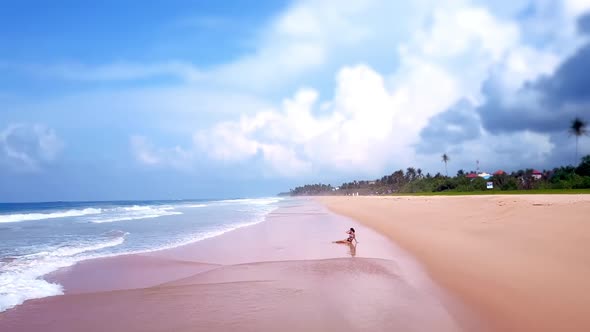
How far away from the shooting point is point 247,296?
7668 millimetres

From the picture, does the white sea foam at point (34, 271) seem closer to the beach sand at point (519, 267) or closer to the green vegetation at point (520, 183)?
the beach sand at point (519, 267)

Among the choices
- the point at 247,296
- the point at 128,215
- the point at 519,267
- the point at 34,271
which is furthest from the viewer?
the point at 128,215

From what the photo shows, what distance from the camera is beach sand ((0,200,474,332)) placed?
20.0 ft

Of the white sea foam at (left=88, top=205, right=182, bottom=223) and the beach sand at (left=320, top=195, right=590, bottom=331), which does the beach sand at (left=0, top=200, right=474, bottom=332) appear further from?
the white sea foam at (left=88, top=205, right=182, bottom=223)

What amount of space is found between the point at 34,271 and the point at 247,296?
255 inches

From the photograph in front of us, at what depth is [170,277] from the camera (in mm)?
9625

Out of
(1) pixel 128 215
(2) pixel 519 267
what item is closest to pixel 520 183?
(1) pixel 128 215

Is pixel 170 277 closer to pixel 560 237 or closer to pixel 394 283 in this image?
pixel 394 283

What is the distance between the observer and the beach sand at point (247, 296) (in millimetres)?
6090

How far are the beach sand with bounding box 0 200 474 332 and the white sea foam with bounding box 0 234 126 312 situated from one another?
392mm

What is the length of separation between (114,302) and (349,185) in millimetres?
182044

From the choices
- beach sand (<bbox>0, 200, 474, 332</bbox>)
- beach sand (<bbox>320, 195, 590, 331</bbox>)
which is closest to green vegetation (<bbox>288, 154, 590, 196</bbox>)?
beach sand (<bbox>320, 195, 590, 331</bbox>)

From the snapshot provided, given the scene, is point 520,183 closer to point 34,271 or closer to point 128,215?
point 128,215

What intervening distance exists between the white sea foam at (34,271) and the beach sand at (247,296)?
392mm
